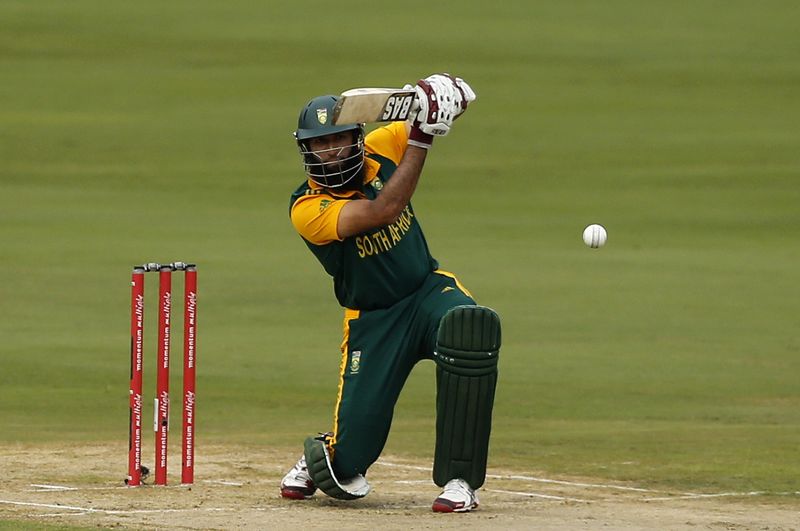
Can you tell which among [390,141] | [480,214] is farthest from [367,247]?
[480,214]

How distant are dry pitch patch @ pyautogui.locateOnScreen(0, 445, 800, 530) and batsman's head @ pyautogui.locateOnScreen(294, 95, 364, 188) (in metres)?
1.28

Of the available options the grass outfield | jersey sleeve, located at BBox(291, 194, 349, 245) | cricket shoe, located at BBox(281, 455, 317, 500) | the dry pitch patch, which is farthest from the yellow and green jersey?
the grass outfield

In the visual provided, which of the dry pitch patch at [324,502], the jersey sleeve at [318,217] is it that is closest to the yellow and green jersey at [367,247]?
the jersey sleeve at [318,217]

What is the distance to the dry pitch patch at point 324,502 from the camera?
6.02 metres

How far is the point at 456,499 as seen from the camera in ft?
20.8

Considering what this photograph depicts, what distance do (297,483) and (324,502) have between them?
15cm

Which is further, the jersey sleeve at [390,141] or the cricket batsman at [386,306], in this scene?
the jersey sleeve at [390,141]

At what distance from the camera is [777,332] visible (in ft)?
48.8

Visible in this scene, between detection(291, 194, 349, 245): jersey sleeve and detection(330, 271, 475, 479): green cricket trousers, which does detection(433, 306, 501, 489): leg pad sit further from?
detection(291, 194, 349, 245): jersey sleeve

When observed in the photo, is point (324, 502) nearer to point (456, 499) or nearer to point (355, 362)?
point (355, 362)

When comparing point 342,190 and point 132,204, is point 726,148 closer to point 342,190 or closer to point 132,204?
point 132,204

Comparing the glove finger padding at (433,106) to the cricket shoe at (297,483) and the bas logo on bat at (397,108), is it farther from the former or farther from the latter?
the cricket shoe at (297,483)

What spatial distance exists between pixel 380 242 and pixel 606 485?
1.68m

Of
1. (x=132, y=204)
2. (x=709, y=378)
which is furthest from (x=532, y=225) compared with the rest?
(x=709, y=378)
